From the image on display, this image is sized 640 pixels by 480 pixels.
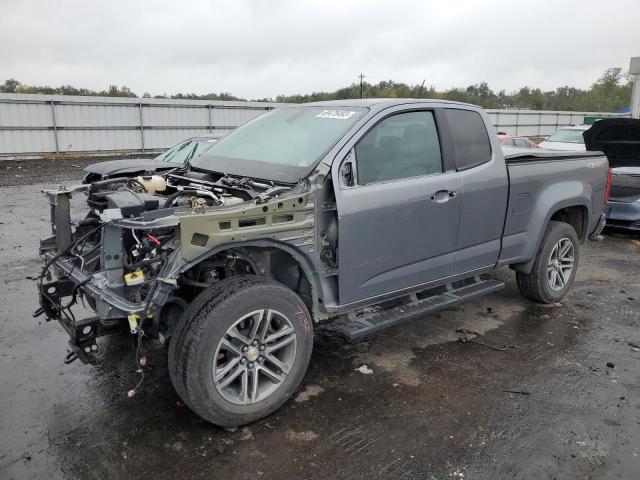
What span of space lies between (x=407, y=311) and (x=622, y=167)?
673 centimetres

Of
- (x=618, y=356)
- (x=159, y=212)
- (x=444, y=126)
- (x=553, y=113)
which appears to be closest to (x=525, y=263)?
(x=618, y=356)

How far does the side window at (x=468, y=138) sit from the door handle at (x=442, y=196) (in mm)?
272

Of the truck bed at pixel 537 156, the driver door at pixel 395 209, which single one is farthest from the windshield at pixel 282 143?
the truck bed at pixel 537 156

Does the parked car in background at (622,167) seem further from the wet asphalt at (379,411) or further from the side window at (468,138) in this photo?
the side window at (468,138)

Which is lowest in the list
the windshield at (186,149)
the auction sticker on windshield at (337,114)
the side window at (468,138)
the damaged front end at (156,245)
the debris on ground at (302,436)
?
the debris on ground at (302,436)

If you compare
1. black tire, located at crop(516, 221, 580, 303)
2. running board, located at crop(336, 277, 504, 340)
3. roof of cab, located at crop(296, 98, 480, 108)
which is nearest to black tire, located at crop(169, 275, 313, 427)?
running board, located at crop(336, 277, 504, 340)

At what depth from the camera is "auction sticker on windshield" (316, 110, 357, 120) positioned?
393 centimetres

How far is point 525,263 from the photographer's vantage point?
17.1 ft

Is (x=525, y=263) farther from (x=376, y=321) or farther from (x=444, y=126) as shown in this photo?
(x=376, y=321)

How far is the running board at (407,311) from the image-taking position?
3729 mm

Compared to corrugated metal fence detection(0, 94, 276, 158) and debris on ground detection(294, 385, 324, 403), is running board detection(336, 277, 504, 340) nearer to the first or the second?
debris on ground detection(294, 385, 324, 403)

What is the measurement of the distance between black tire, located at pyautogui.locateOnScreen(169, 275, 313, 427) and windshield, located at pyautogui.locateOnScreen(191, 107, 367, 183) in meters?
0.84

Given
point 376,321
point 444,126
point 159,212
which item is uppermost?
point 444,126

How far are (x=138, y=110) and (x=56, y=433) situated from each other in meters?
19.7
